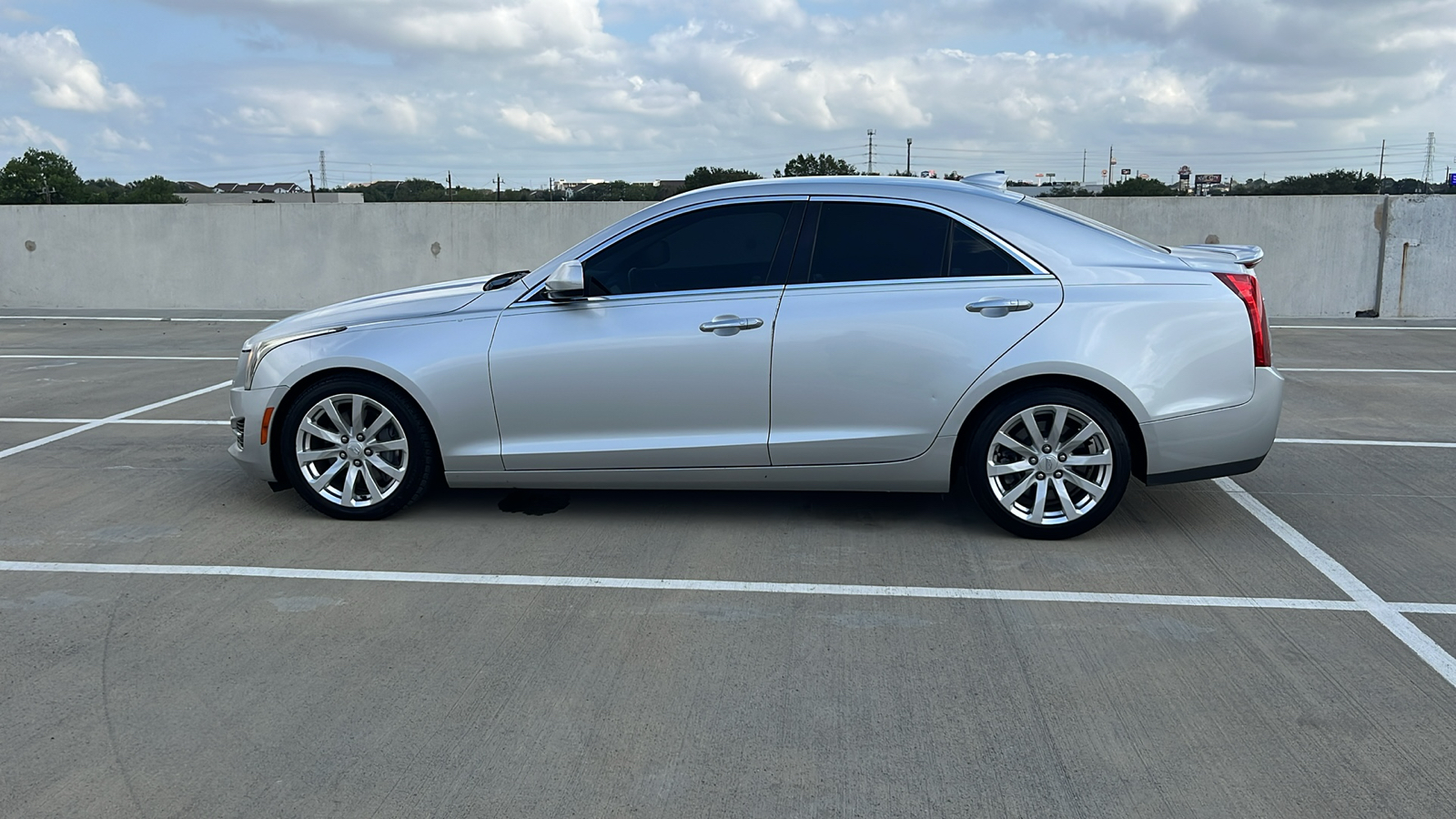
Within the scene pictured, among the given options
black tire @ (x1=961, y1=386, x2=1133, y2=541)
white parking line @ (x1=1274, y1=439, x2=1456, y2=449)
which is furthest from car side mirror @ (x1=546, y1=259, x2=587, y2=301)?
white parking line @ (x1=1274, y1=439, x2=1456, y2=449)

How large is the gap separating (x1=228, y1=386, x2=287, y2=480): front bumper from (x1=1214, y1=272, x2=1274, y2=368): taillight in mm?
4591

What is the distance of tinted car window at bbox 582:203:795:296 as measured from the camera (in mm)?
5543

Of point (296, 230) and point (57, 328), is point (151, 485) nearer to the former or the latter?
point (57, 328)

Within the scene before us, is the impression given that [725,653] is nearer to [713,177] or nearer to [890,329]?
[890,329]

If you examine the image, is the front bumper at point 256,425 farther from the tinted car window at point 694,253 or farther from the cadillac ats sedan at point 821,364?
the tinted car window at point 694,253

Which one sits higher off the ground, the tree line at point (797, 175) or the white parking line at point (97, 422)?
the tree line at point (797, 175)

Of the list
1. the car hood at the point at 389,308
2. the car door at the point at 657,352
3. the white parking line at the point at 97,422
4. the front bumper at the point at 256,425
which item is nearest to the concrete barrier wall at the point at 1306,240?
the car door at the point at 657,352

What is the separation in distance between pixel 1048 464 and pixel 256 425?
389 centimetres

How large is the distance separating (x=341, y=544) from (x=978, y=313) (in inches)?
125

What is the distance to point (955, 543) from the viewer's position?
17.8 feet

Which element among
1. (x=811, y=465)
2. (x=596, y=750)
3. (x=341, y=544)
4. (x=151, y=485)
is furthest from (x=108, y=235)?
(x=596, y=750)

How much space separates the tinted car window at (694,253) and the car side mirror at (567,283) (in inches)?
4.0

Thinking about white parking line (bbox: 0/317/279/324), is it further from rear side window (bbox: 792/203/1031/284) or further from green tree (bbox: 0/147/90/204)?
green tree (bbox: 0/147/90/204)

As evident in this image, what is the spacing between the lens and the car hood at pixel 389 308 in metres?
5.75
